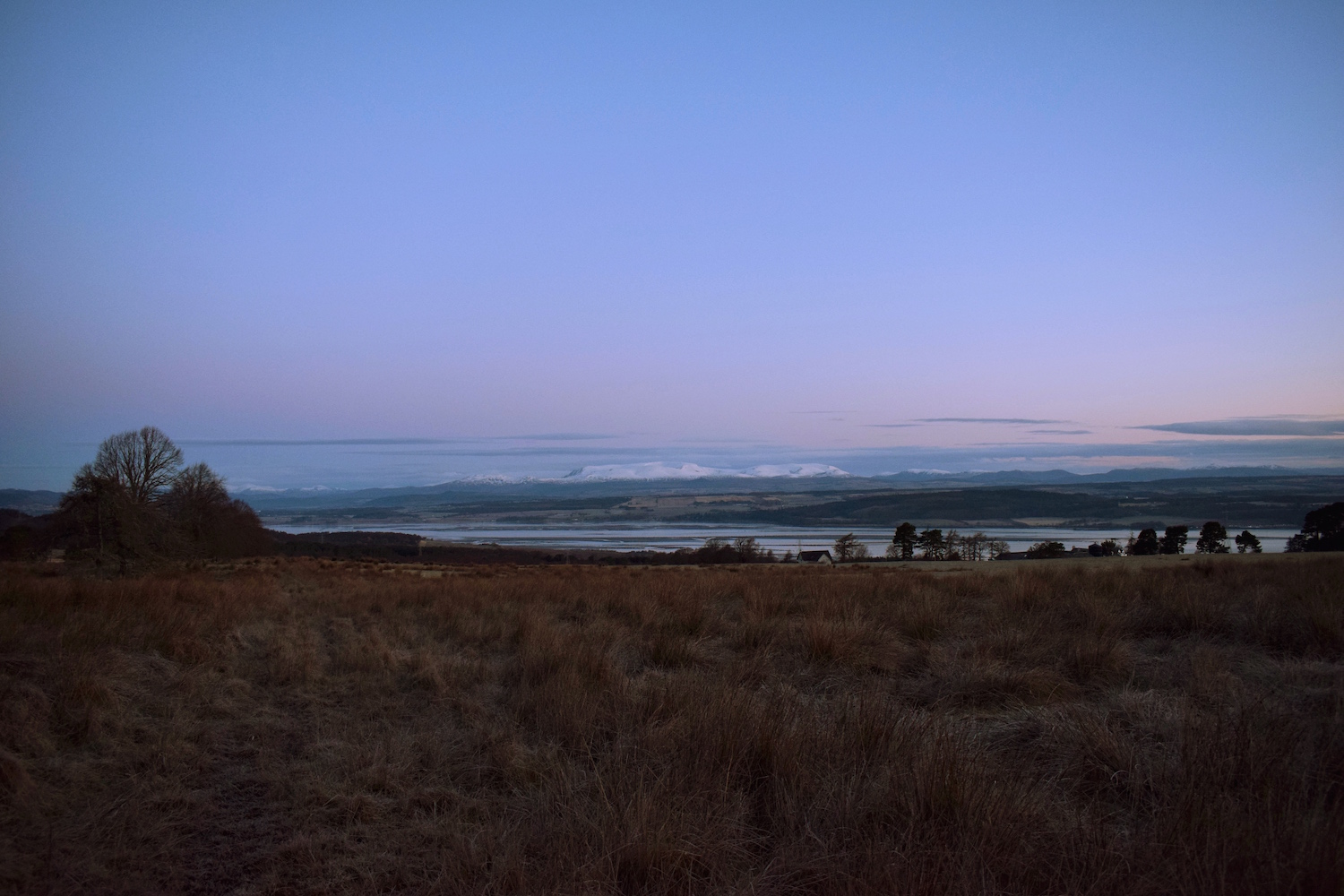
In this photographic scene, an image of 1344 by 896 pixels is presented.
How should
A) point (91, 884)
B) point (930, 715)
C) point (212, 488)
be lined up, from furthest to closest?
1. point (212, 488)
2. point (930, 715)
3. point (91, 884)

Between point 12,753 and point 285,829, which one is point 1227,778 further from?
point 12,753

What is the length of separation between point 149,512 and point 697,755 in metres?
22.6

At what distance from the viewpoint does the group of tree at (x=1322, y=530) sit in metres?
27.0

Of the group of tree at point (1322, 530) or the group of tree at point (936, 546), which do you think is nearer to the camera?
the group of tree at point (1322, 530)

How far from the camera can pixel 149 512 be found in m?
20.7

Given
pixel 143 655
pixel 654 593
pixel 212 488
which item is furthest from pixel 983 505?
pixel 143 655

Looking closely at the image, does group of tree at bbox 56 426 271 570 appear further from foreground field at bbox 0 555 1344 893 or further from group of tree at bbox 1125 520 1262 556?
group of tree at bbox 1125 520 1262 556

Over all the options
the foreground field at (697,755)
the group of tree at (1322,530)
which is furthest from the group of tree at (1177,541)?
the foreground field at (697,755)

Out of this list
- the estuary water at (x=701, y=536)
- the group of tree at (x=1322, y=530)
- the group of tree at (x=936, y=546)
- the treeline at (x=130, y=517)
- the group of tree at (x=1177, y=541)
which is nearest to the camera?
the treeline at (x=130, y=517)

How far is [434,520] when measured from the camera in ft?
458

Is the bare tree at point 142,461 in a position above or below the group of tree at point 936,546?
above

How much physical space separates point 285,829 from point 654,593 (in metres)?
7.42

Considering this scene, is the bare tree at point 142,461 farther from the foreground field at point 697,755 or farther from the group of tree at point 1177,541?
the group of tree at point 1177,541

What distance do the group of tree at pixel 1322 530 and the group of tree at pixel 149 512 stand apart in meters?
38.7
